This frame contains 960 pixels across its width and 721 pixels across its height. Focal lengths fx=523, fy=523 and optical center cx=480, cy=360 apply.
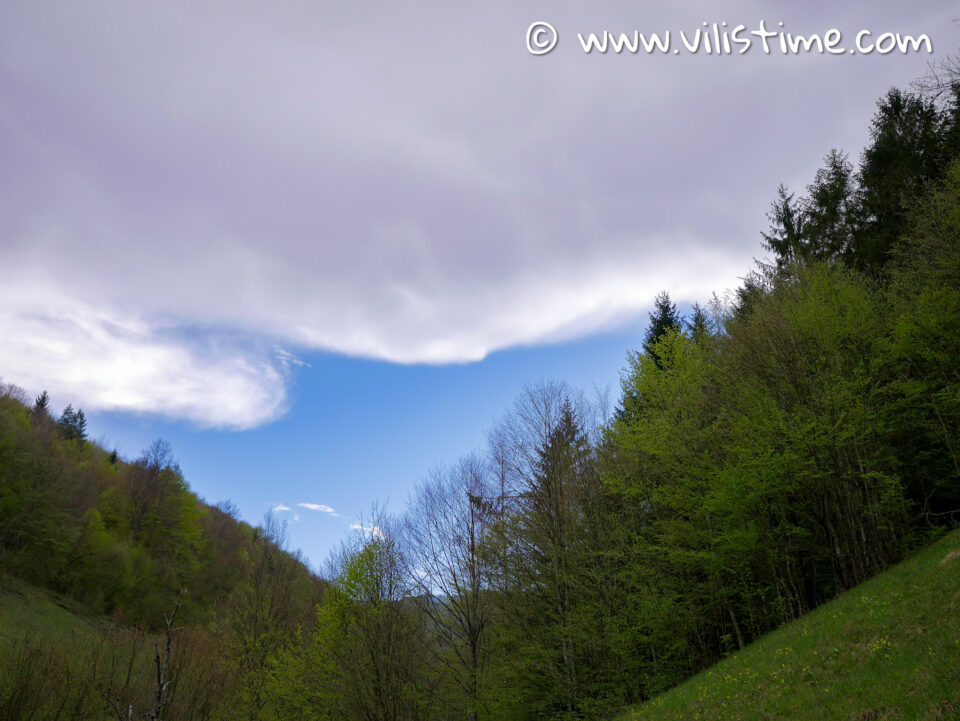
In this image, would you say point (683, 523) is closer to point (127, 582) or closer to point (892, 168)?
point (892, 168)

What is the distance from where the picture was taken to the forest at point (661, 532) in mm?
19094

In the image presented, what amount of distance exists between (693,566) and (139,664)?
25929 millimetres

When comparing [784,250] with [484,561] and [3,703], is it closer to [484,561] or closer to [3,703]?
[484,561]

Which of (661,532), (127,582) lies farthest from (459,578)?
(127,582)

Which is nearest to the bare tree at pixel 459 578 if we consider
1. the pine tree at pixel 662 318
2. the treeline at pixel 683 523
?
the treeline at pixel 683 523

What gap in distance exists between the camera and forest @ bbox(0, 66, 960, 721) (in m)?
19.1

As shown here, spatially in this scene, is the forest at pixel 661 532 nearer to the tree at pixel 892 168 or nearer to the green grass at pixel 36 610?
the tree at pixel 892 168

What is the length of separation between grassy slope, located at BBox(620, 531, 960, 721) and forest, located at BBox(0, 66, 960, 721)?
4.83m

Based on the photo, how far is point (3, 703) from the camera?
17.8 m

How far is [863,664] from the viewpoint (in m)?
9.33

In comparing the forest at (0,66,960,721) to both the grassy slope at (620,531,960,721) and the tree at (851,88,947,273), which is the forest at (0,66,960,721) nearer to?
the tree at (851,88,947,273)

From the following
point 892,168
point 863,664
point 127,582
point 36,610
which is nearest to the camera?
point 863,664

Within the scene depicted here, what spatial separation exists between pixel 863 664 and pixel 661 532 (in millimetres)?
14853

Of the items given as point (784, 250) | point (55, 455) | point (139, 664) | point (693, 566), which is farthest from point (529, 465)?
point (55, 455)
